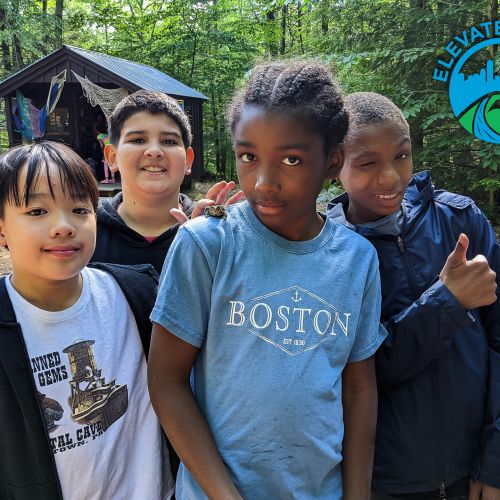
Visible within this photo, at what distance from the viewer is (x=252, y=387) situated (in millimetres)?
1129

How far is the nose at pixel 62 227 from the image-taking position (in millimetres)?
1347

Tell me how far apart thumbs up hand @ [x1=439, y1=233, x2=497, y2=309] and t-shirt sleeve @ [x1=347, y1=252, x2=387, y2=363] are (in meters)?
0.23

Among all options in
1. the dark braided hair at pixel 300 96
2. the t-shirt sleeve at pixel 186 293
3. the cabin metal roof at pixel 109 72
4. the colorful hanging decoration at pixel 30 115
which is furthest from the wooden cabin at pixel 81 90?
the t-shirt sleeve at pixel 186 293

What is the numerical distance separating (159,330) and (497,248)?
1174 mm

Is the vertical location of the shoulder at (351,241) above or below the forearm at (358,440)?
above

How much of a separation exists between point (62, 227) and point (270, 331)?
676 mm

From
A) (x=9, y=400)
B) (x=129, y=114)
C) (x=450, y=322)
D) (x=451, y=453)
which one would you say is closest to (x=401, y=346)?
(x=450, y=322)

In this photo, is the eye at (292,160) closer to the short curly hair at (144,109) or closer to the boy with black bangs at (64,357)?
the boy with black bangs at (64,357)

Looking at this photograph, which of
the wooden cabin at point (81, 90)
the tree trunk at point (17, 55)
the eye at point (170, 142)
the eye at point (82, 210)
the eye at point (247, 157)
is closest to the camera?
the eye at point (247, 157)

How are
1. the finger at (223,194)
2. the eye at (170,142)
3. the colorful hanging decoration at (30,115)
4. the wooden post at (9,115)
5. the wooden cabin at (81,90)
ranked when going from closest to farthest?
the finger at (223,194)
the eye at (170,142)
the wooden cabin at (81,90)
the colorful hanging decoration at (30,115)
the wooden post at (9,115)

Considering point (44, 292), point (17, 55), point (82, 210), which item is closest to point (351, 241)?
point (82, 210)

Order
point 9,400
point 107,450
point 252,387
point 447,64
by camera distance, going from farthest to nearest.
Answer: point 447,64 < point 107,450 < point 9,400 < point 252,387

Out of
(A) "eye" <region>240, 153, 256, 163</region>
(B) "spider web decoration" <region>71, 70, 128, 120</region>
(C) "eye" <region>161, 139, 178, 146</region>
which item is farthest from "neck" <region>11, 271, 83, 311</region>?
(B) "spider web decoration" <region>71, 70, 128, 120</region>

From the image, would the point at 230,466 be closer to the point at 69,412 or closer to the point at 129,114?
the point at 69,412
